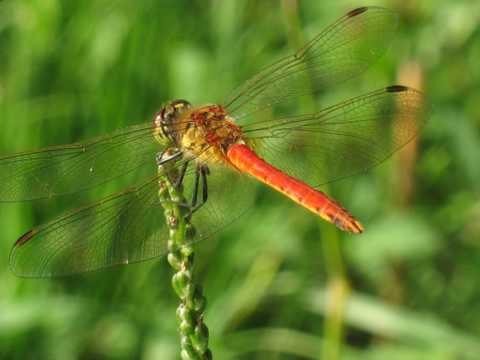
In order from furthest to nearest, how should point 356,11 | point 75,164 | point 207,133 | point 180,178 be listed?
point 356,11, point 207,133, point 75,164, point 180,178

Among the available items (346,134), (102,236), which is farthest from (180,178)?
(346,134)

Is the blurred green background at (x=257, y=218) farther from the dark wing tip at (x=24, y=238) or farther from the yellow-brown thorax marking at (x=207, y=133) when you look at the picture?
the dark wing tip at (x=24, y=238)

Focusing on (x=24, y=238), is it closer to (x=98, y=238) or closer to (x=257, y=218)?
(x=98, y=238)

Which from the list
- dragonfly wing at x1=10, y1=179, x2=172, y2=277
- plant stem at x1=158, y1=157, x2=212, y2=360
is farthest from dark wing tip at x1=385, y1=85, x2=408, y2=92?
plant stem at x1=158, y1=157, x2=212, y2=360

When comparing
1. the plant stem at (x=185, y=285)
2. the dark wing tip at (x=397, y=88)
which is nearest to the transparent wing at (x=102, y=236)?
the plant stem at (x=185, y=285)

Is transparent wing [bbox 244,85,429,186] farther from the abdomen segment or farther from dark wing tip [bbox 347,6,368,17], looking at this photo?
dark wing tip [bbox 347,6,368,17]

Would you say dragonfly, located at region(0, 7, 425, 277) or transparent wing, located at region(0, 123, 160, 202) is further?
transparent wing, located at region(0, 123, 160, 202)
